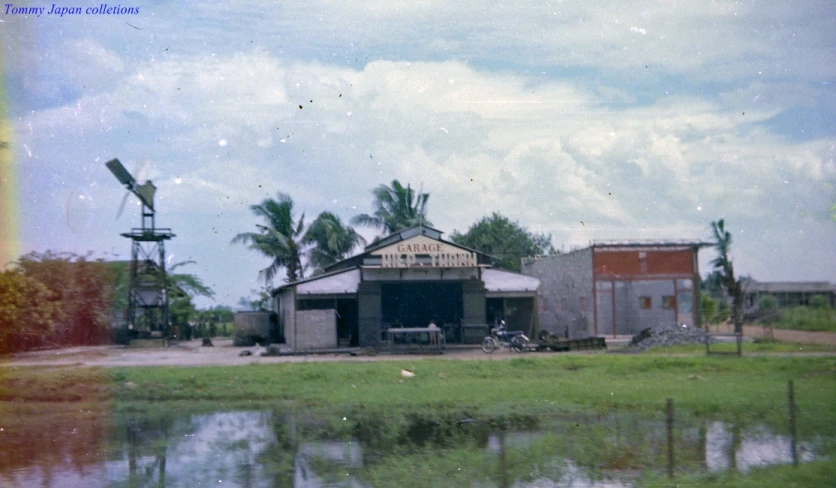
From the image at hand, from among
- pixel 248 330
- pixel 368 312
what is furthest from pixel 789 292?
pixel 248 330

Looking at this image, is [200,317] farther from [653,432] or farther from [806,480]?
[806,480]

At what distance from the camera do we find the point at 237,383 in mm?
19500

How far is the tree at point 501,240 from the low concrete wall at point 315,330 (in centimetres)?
2564

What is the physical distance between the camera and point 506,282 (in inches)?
1368

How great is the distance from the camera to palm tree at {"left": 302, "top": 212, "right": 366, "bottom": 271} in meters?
41.3

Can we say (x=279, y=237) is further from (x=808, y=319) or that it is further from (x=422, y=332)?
(x=808, y=319)

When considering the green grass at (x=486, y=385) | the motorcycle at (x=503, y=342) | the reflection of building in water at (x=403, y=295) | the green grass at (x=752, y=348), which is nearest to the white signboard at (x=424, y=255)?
the reflection of building in water at (x=403, y=295)

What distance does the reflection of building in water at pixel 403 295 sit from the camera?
31.5m

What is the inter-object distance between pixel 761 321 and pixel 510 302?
1184cm

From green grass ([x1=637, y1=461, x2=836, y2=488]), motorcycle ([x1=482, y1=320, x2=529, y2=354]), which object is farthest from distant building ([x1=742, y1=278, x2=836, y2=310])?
green grass ([x1=637, y1=461, x2=836, y2=488])

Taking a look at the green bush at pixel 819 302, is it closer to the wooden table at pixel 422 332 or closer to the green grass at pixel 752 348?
the green grass at pixel 752 348

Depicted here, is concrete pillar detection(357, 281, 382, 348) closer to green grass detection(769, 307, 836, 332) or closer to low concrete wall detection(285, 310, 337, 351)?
low concrete wall detection(285, 310, 337, 351)

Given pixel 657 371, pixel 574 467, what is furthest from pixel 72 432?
pixel 657 371

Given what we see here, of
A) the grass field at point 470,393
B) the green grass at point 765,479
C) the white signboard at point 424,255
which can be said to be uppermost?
the white signboard at point 424,255
